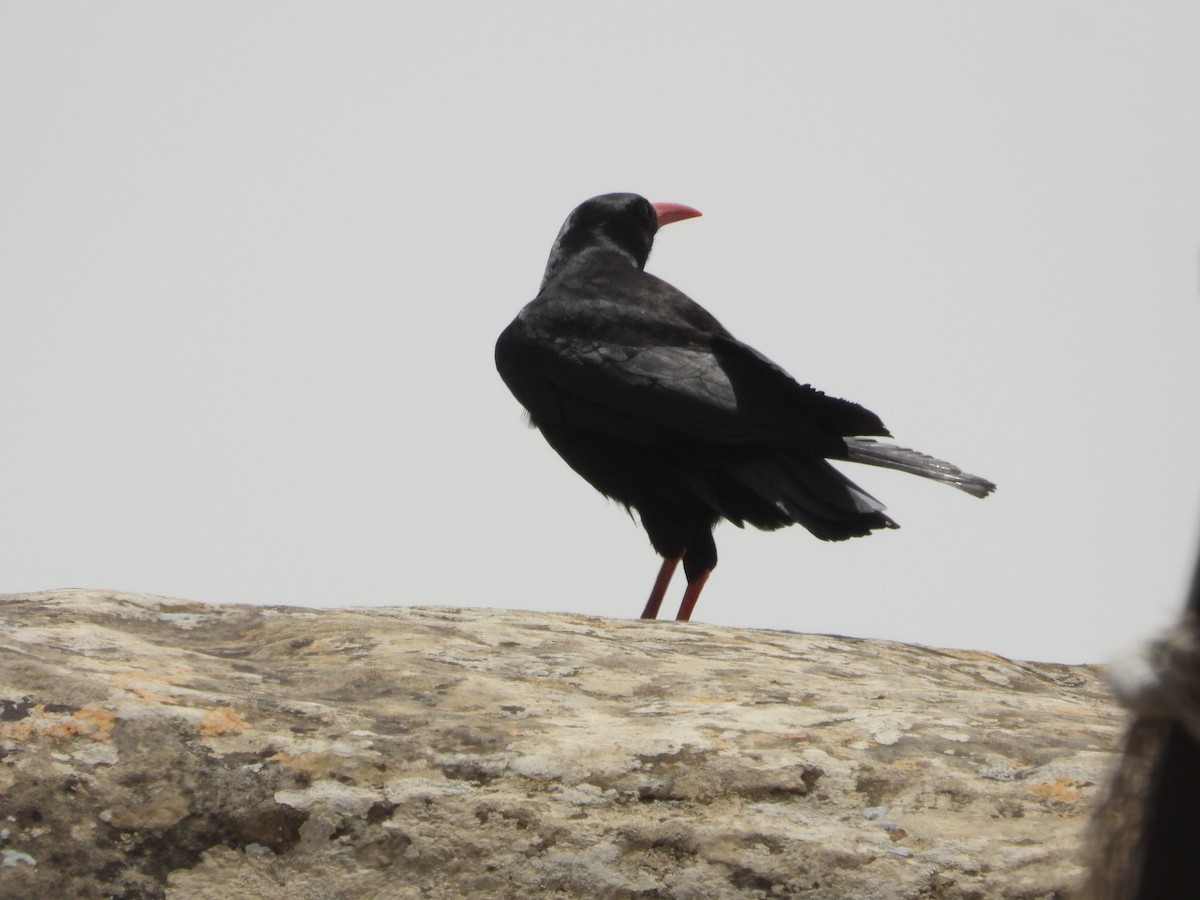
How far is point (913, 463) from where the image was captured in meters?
5.65

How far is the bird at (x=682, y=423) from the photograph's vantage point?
5.62 metres

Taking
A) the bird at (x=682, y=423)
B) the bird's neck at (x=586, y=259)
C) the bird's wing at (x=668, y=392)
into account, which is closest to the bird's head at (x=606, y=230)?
the bird's neck at (x=586, y=259)

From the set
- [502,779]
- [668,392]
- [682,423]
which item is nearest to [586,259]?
[668,392]

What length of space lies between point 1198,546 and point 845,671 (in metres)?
2.60

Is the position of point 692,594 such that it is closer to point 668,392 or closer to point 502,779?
point 668,392

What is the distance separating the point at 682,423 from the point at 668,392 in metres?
0.19

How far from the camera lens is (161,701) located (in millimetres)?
2729

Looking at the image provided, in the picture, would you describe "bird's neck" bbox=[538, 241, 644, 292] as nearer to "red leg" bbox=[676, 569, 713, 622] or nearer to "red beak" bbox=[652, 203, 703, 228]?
"red beak" bbox=[652, 203, 703, 228]

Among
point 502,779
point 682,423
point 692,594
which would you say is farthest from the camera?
point 692,594

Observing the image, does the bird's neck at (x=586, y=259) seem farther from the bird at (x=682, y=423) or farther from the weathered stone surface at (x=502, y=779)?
the weathered stone surface at (x=502, y=779)

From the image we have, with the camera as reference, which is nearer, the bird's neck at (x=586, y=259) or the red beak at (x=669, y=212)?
the bird's neck at (x=586, y=259)

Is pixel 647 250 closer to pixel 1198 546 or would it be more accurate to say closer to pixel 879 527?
pixel 879 527

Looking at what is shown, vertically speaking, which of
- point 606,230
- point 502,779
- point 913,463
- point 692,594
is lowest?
point 502,779

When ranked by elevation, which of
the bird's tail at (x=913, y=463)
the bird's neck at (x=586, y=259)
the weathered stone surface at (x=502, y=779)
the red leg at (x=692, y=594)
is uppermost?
the bird's neck at (x=586, y=259)
